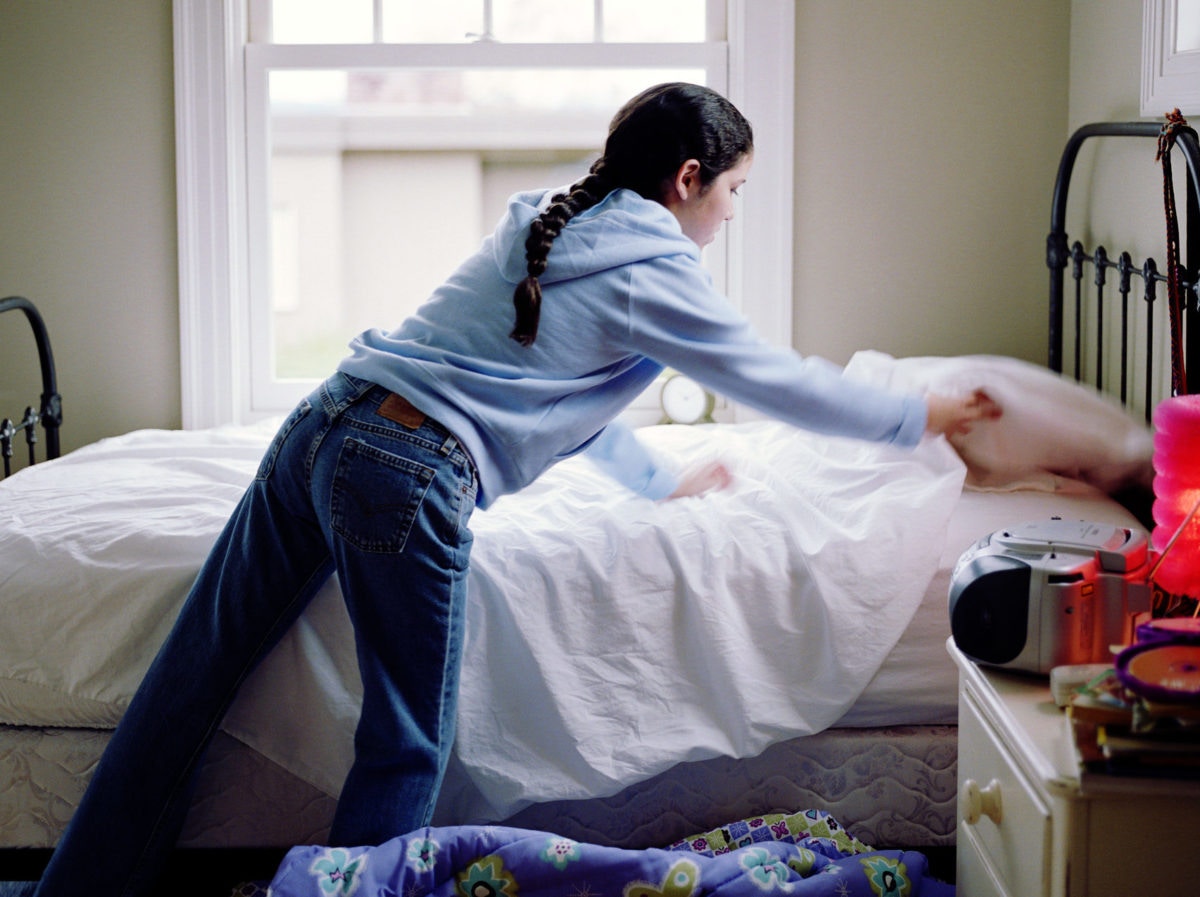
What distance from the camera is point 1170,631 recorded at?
3.59 feet

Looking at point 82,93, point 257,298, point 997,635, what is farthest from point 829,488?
point 82,93

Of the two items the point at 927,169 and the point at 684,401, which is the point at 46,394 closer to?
the point at 684,401

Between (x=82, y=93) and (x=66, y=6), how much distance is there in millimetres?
190

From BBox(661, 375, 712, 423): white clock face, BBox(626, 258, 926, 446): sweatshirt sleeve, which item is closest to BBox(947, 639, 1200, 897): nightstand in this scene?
BBox(626, 258, 926, 446): sweatshirt sleeve

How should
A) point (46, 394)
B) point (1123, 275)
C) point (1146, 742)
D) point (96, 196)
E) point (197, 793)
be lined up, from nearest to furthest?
point (1146, 742), point (197, 793), point (1123, 275), point (46, 394), point (96, 196)

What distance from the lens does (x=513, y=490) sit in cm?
163

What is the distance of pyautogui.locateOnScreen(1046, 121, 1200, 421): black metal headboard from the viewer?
1.86m

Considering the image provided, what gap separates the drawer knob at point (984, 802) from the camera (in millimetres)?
1218

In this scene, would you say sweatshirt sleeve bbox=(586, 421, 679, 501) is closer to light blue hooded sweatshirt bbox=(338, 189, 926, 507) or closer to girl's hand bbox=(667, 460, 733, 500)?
girl's hand bbox=(667, 460, 733, 500)

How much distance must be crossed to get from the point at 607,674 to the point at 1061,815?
2.51ft

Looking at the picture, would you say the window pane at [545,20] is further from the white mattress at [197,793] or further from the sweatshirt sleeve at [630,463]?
the white mattress at [197,793]

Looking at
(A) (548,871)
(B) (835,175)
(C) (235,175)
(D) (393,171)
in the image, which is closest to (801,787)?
(A) (548,871)

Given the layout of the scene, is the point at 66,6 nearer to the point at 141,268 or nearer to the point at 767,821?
the point at 141,268

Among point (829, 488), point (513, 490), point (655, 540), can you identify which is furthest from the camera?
point (829, 488)
